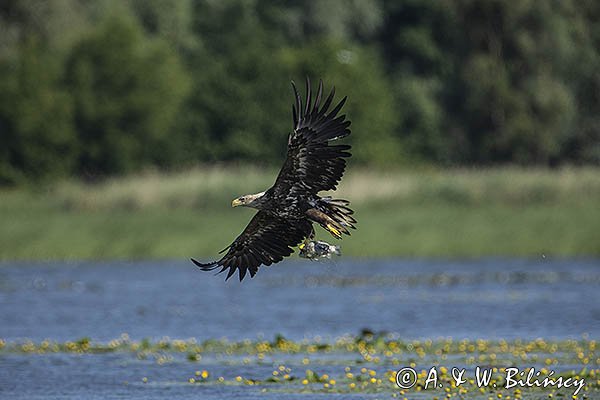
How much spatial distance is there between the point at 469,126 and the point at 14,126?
75.6 ft

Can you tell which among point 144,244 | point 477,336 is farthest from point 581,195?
point 477,336

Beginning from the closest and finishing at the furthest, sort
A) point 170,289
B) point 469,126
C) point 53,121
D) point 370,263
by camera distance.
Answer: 1. point 170,289
2. point 370,263
3. point 53,121
4. point 469,126

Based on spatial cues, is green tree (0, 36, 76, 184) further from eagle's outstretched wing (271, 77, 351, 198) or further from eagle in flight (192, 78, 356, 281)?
eagle's outstretched wing (271, 77, 351, 198)

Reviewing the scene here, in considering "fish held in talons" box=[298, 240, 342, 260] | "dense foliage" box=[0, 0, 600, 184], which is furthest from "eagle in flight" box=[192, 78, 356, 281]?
"dense foliage" box=[0, 0, 600, 184]

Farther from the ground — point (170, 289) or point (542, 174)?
point (542, 174)

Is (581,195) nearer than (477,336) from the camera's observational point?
No

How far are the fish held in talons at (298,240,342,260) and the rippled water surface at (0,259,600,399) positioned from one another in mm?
1888

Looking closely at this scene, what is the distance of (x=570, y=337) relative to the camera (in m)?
22.6

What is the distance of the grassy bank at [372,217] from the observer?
39500 mm

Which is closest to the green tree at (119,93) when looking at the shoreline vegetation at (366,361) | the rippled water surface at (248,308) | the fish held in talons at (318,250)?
the rippled water surface at (248,308)

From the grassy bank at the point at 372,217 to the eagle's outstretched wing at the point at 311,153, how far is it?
2195 cm

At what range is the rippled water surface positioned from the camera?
62.5ft

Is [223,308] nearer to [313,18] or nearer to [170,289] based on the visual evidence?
[170,289]

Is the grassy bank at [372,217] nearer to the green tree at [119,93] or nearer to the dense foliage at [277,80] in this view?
the dense foliage at [277,80]
